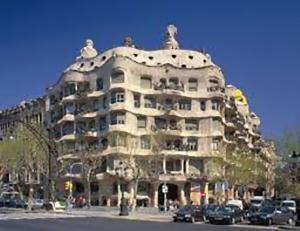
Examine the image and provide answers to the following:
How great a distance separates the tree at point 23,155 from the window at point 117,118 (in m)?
11.7

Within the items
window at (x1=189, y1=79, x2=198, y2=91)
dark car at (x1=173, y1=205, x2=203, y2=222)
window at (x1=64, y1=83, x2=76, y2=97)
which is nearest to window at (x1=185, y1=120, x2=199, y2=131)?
window at (x1=189, y1=79, x2=198, y2=91)

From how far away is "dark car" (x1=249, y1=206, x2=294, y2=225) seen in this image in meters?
45.2

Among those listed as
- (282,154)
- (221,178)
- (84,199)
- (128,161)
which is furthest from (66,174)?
(282,154)

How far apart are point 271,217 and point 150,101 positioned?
Answer: 47.3m

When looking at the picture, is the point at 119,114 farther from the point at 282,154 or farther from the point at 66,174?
the point at 282,154

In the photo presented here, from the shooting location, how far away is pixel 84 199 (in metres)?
86.4

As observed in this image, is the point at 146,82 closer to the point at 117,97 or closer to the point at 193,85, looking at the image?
the point at 117,97

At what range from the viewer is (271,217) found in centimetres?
4547

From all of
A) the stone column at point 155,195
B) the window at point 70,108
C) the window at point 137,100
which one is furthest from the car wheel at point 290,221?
the window at point 70,108

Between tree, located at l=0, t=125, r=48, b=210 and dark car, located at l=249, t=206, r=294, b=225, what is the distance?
1359 inches

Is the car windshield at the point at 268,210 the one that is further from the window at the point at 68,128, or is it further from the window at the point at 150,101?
the window at the point at 68,128

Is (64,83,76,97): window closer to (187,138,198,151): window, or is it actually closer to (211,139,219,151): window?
(187,138,198,151): window

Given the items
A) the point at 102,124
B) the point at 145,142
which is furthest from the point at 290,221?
the point at 102,124

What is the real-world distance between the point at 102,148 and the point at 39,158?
1149 centimetres
